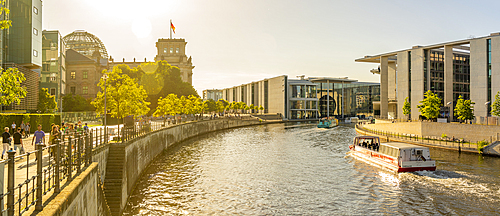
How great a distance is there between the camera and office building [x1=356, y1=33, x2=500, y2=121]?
54.8 m

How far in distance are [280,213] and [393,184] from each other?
11.1 meters

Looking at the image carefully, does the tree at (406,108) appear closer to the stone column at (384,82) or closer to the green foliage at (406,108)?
the green foliage at (406,108)

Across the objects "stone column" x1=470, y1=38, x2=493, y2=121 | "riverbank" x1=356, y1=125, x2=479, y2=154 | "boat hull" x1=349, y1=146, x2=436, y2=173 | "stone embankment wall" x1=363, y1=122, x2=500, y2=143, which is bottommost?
"boat hull" x1=349, y1=146, x2=436, y2=173

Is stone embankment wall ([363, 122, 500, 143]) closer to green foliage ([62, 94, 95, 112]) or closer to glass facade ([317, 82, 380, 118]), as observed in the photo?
green foliage ([62, 94, 95, 112])

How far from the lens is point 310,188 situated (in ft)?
76.5

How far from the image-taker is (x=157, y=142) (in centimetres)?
3666

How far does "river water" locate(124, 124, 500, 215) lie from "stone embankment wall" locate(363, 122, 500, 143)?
23.8 ft

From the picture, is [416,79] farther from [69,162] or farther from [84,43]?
[84,43]

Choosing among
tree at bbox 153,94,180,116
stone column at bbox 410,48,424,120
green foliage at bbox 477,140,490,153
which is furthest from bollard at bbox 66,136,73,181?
stone column at bbox 410,48,424,120

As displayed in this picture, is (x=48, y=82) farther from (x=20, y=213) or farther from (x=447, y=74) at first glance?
(x=447, y=74)

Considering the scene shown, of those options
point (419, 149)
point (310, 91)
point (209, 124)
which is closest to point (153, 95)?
point (209, 124)

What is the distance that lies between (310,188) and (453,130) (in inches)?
1272

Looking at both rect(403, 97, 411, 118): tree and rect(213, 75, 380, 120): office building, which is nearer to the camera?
rect(403, 97, 411, 118): tree

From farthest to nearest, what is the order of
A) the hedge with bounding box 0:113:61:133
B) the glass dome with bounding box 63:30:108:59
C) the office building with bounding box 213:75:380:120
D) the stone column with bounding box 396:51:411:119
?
the office building with bounding box 213:75:380:120 → the glass dome with bounding box 63:30:108:59 → the stone column with bounding box 396:51:411:119 → the hedge with bounding box 0:113:61:133
